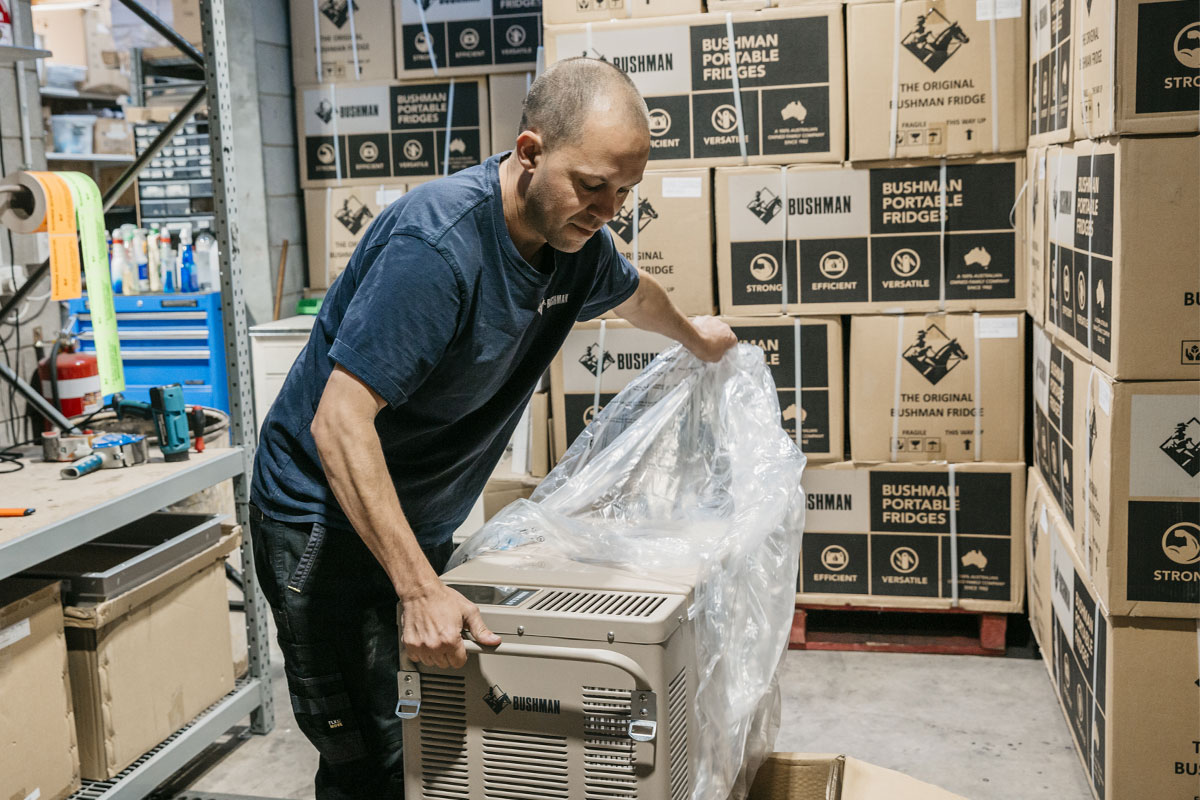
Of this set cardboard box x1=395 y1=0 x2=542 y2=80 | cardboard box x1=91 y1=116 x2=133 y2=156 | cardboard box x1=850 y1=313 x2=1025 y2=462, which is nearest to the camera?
cardboard box x1=850 y1=313 x2=1025 y2=462

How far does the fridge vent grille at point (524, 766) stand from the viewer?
4.36 feet

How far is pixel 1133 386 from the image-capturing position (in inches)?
74.5

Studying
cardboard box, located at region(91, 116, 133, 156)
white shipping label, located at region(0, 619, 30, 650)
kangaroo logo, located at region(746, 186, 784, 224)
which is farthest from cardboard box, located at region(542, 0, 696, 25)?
cardboard box, located at region(91, 116, 133, 156)

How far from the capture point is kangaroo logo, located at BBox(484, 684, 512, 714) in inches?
52.5

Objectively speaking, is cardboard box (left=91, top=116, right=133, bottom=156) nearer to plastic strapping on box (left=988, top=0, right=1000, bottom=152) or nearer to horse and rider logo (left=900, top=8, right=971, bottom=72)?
horse and rider logo (left=900, top=8, right=971, bottom=72)

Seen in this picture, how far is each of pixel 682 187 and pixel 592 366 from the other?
1.94 ft

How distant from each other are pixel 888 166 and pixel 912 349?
1.71 ft

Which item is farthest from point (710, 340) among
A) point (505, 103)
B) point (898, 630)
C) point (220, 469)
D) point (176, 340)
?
point (176, 340)

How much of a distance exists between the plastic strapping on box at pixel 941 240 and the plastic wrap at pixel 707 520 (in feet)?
3.89

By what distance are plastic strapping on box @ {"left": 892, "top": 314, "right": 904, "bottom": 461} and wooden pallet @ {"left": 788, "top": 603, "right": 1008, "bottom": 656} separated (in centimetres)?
51

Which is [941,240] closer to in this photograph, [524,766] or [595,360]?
[595,360]

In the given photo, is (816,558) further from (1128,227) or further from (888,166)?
(1128,227)

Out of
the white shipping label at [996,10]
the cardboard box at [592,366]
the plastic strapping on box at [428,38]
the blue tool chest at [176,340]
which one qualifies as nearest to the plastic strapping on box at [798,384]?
the cardboard box at [592,366]

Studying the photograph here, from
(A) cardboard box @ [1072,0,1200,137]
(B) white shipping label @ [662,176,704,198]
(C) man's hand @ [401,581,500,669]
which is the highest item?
(A) cardboard box @ [1072,0,1200,137]
